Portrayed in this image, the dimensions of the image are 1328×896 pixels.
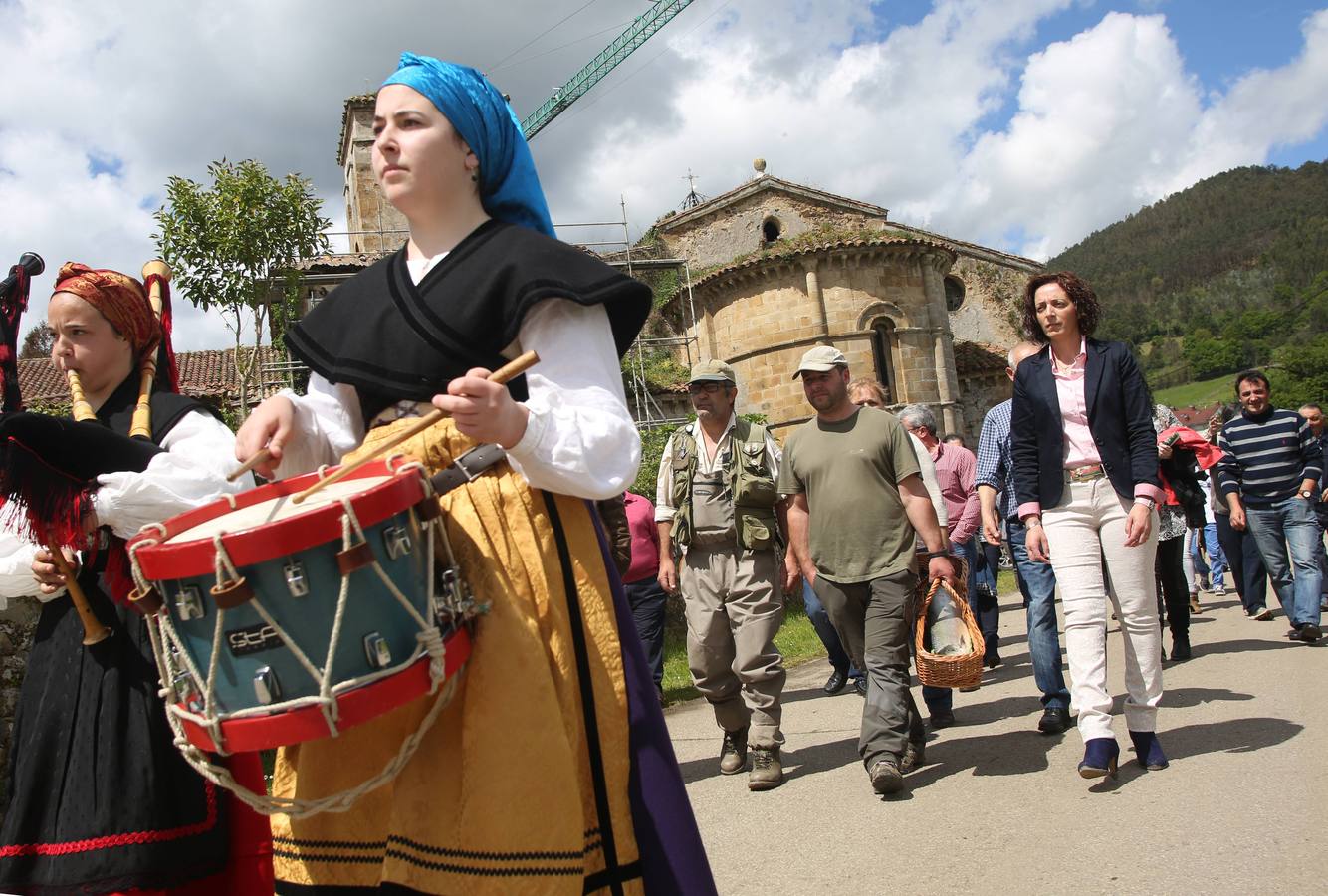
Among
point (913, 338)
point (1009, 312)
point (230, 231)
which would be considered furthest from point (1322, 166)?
point (230, 231)

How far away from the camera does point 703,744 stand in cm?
649

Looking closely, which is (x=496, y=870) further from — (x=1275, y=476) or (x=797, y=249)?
(x=797, y=249)

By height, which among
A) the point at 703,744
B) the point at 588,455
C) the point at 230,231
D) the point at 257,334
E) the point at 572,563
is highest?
the point at 230,231

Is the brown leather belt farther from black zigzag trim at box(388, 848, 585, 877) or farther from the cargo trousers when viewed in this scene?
black zigzag trim at box(388, 848, 585, 877)

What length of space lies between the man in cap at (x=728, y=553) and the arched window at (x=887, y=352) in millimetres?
25082

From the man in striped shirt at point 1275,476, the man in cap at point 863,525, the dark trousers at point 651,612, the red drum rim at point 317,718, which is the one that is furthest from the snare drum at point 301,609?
the man in striped shirt at point 1275,476

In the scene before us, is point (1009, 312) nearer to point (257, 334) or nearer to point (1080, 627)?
point (257, 334)

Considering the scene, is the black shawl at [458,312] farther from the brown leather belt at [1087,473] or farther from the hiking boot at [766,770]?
the hiking boot at [766,770]

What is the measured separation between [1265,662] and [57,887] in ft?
22.5

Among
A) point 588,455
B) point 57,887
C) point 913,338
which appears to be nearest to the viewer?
point 588,455

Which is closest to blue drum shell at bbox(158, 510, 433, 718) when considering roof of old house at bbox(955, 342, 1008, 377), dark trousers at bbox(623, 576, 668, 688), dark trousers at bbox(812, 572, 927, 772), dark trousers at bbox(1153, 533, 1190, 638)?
dark trousers at bbox(812, 572, 927, 772)

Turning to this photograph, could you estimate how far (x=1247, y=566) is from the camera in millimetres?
8938

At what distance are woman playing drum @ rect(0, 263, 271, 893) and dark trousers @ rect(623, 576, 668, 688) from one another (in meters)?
4.08

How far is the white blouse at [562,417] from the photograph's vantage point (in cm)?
183
